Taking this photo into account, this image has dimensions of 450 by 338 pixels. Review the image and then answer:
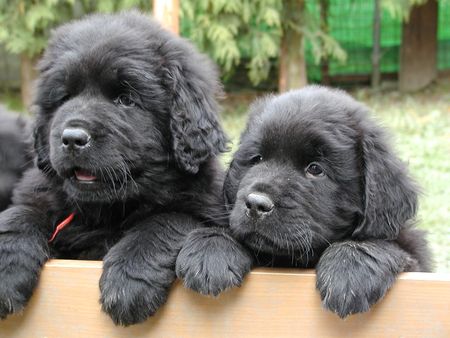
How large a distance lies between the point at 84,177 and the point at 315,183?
93 centimetres

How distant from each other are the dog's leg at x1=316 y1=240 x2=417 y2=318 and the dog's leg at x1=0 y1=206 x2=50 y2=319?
42.2 inches

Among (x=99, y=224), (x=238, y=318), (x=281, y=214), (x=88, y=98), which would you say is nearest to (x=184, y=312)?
(x=238, y=318)

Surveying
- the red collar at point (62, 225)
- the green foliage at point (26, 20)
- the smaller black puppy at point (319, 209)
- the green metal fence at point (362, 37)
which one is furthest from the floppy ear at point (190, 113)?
the green metal fence at point (362, 37)

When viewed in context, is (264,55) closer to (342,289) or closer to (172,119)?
(172,119)

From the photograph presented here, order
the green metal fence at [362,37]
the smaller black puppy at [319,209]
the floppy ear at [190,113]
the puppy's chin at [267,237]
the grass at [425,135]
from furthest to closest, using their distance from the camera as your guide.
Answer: the green metal fence at [362,37]
the grass at [425,135]
the floppy ear at [190,113]
the puppy's chin at [267,237]
the smaller black puppy at [319,209]

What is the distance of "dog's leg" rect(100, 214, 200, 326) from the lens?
8.04 feet

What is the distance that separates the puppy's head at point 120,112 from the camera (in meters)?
2.71

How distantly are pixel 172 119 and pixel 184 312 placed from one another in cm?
85

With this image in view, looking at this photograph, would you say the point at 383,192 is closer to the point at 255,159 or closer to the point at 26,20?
the point at 255,159

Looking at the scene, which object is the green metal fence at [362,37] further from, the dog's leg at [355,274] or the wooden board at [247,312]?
the wooden board at [247,312]

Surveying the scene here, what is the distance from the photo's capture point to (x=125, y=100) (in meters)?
2.86

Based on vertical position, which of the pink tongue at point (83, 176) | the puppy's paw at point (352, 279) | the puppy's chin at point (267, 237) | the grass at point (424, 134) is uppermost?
the pink tongue at point (83, 176)

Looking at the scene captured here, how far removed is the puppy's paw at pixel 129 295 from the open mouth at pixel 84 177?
1.38 ft

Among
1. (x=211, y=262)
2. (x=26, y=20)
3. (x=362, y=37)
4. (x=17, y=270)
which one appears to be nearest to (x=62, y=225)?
(x=17, y=270)
